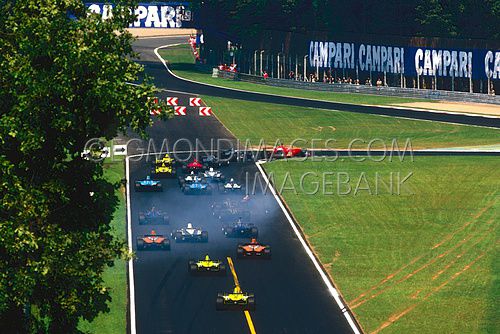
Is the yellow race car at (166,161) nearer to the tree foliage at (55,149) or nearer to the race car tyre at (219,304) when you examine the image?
the race car tyre at (219,304)

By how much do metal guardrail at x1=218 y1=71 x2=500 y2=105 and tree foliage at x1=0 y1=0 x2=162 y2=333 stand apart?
3141 inches

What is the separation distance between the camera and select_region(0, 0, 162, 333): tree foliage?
31.4 m

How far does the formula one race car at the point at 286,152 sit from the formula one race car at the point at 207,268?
28639 millimetres

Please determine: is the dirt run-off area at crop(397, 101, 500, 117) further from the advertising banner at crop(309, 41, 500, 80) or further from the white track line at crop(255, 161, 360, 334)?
the white track line at crop(255, 161, 360, 334)

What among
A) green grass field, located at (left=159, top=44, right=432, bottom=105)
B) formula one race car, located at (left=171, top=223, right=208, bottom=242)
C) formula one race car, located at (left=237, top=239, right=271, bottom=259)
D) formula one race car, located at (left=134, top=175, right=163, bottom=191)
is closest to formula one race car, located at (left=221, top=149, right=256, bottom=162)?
formula one race car, located at (left=134, top=175, right=163, bottom=191)

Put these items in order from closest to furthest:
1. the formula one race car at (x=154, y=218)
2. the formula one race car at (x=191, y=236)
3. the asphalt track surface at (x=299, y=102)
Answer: the formula one race car at (x=191, y=236) < the formula one race car at (x=154, y=218) < the asphalt track surface at (x=299, y=102)

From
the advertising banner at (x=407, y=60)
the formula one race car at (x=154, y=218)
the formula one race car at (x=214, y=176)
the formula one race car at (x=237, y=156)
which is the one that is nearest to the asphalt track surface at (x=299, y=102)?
the advertising banner at (x=407, y=60)

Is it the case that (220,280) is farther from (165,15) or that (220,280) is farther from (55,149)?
(165,15)

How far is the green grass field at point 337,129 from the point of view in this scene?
9100 cm

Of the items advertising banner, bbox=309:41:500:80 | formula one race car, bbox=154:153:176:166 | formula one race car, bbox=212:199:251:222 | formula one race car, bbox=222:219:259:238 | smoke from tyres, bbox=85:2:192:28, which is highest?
smoke from tyres, bbox=85:2:192:28

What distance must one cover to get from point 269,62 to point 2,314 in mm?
100434

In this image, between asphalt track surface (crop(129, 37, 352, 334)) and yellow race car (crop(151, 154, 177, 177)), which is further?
yellow race car (crop(151, 154, 177, 177))

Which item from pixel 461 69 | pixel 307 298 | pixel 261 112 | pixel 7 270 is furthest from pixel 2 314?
pixel 461 69

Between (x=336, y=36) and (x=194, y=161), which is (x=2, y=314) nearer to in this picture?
(x=194, y=161)
